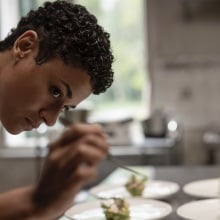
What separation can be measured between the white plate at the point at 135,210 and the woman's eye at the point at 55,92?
528 mm

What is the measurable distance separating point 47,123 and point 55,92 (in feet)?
0.26

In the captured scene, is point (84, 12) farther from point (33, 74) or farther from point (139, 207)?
point (139, 207)

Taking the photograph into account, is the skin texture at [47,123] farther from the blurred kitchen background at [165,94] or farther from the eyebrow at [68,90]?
the blurred kitchen background at [165,94]

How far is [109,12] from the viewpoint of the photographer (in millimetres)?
3699

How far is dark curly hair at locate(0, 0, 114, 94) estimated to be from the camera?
3.06 ft

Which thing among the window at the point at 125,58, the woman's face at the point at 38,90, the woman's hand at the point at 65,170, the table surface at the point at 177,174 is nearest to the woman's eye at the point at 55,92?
the woman's face at the point at 38,90

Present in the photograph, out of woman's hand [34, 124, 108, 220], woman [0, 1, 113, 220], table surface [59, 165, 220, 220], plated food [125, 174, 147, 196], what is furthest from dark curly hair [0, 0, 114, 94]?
table surface [59, 165, 220, 220]

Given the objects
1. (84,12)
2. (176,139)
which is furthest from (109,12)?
(84,12)

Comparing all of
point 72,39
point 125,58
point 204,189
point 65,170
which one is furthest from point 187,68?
point 65,170

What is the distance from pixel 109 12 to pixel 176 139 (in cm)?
116

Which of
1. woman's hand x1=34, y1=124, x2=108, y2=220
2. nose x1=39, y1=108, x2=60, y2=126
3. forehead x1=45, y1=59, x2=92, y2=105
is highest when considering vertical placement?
forehead x1=45, y1=59, x2=92, y2=105

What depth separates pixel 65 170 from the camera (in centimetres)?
62

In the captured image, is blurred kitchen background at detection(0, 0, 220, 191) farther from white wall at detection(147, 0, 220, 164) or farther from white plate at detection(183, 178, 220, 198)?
white plate at detection(183, 178, 220, 198)

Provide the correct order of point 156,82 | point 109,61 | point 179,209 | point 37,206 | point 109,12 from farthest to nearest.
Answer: point 109,12
point 156,82
point 179,209
point 109,61
point 37,206
